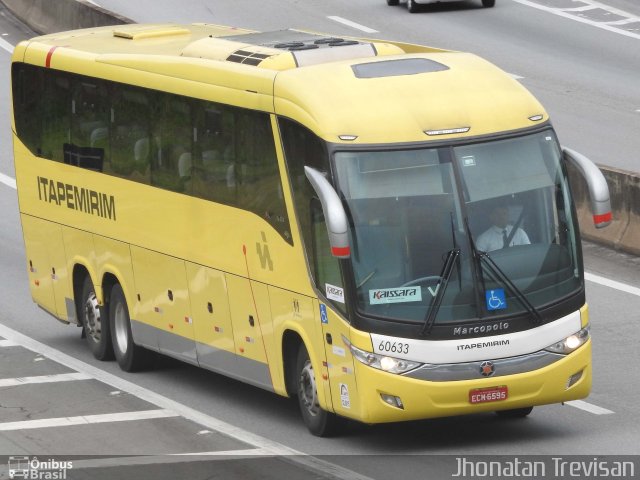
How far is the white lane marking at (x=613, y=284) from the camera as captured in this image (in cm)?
2061

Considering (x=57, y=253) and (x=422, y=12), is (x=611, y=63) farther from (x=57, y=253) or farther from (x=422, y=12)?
(x=57, y=253)

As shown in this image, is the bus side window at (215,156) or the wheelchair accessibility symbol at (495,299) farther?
the bus side window at (215,156)

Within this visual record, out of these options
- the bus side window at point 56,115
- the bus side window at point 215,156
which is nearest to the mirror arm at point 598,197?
the bus side window at point 215,156

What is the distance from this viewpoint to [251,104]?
50.6ft

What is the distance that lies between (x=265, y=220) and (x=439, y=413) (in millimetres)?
2669

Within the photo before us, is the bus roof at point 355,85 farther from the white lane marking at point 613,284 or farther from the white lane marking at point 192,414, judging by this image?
the white lane marking at point 613,284

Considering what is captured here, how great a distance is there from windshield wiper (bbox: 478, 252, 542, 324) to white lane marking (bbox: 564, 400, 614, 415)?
185 centimetres

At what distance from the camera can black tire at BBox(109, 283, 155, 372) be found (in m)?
18.6

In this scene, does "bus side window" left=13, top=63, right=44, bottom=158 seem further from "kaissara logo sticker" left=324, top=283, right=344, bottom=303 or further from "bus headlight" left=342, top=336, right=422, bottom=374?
"bus headlight" left=342, top=336, right=422, bottom=374

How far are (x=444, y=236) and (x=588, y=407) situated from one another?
9.37 feet

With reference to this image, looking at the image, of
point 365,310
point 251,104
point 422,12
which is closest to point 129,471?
point 365,310

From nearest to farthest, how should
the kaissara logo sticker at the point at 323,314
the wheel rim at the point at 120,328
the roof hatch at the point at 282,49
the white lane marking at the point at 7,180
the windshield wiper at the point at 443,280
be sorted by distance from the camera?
the windshield wiper at the point at 443,280
the kaissara logo sticker at the point at 323,314
the roof hatch at the point at 282,49
the wheel rim at the point at 120,328
the white lane marking at the point at 7,180

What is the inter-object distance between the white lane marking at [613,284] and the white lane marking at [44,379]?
22.3 feet

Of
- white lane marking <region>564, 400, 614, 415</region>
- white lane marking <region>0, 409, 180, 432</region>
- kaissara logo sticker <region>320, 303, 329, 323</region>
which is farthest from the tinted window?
white lane marking <region>564, 400, 614, 415</region>
